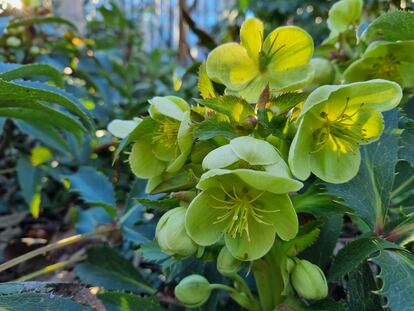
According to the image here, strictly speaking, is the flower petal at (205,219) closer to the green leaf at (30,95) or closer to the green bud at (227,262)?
the green bud at (227,262)

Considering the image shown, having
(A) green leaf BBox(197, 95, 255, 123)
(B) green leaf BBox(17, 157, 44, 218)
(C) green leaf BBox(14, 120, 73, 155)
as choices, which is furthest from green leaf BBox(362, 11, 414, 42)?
(B) green leaf BBox(17, 157, 44, 218)

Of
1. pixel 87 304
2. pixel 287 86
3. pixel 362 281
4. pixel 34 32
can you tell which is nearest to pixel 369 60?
pixel 287 86

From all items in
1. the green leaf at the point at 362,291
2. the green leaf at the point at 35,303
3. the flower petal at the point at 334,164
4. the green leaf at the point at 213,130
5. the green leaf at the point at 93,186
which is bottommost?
the green leaf at the point at 93,186

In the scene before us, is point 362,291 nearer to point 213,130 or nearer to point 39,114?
point 213,130

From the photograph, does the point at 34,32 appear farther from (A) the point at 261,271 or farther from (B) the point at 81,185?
(A) the point at 261,271

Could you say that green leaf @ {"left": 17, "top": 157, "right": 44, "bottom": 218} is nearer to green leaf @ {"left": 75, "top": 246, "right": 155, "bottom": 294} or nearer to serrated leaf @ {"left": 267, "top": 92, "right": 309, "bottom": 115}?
green leaf @ {"left": 75, "top": 246, "right": 155, "bottom": 294}

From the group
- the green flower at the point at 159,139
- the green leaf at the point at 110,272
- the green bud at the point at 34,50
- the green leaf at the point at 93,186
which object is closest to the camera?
the green flower at the point at 159,139

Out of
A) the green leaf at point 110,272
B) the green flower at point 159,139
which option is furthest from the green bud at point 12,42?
the green flower at point 159,139

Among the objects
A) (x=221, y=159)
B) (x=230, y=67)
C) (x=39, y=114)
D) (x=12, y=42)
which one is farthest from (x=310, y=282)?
(x=12, y=42)
